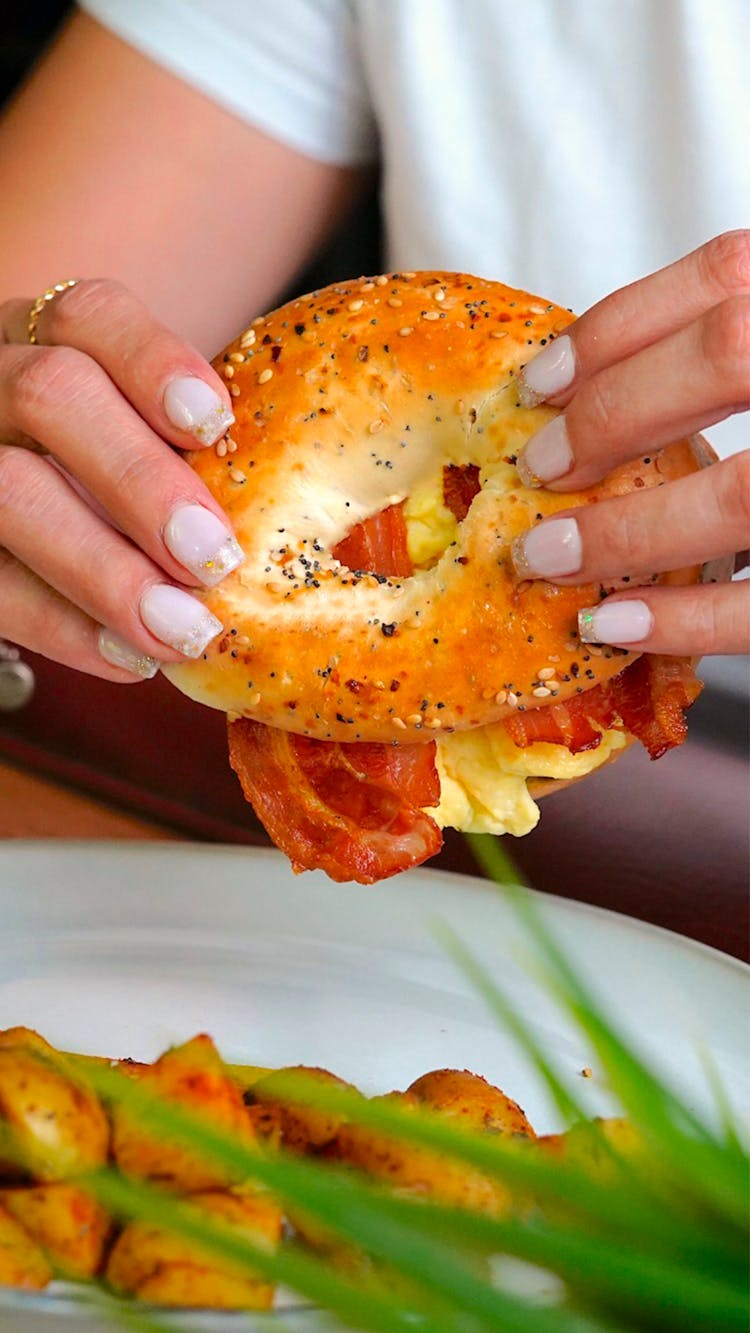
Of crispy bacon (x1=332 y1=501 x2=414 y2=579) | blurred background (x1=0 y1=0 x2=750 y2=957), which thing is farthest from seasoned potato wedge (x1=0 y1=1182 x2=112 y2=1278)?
blurred background (x1=0 y1=0 x2=750 y2=957)

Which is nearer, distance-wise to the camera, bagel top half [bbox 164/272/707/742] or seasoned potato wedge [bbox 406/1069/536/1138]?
seasoned potato wedge [bbox 406/1069/536/1138]

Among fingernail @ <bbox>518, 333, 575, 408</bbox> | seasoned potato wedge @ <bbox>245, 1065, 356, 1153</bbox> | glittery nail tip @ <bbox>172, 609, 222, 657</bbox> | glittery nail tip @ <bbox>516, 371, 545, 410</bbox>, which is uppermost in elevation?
fingernail @ <bbox>518, 333, 575, 408</bbox>

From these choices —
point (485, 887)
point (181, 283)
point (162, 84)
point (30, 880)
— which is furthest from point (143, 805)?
point (162, 84)

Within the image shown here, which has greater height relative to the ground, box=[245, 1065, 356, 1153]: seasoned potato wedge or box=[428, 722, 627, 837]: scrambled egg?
box=[428, 722, 627, 837]: scrambled egg

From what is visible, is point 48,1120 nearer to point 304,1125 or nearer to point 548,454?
point 304,1125

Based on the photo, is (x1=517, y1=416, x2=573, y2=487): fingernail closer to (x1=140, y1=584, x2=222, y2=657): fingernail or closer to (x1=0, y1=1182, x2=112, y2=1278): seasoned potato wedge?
(x1=140, y1=584, x2=222, y2=657): fingernail

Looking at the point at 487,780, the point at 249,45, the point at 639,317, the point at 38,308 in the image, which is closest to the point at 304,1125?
the point at 487,780

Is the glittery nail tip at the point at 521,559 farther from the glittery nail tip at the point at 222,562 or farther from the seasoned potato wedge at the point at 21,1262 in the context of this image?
the seasoned potato wedge at the point at 21,1262
